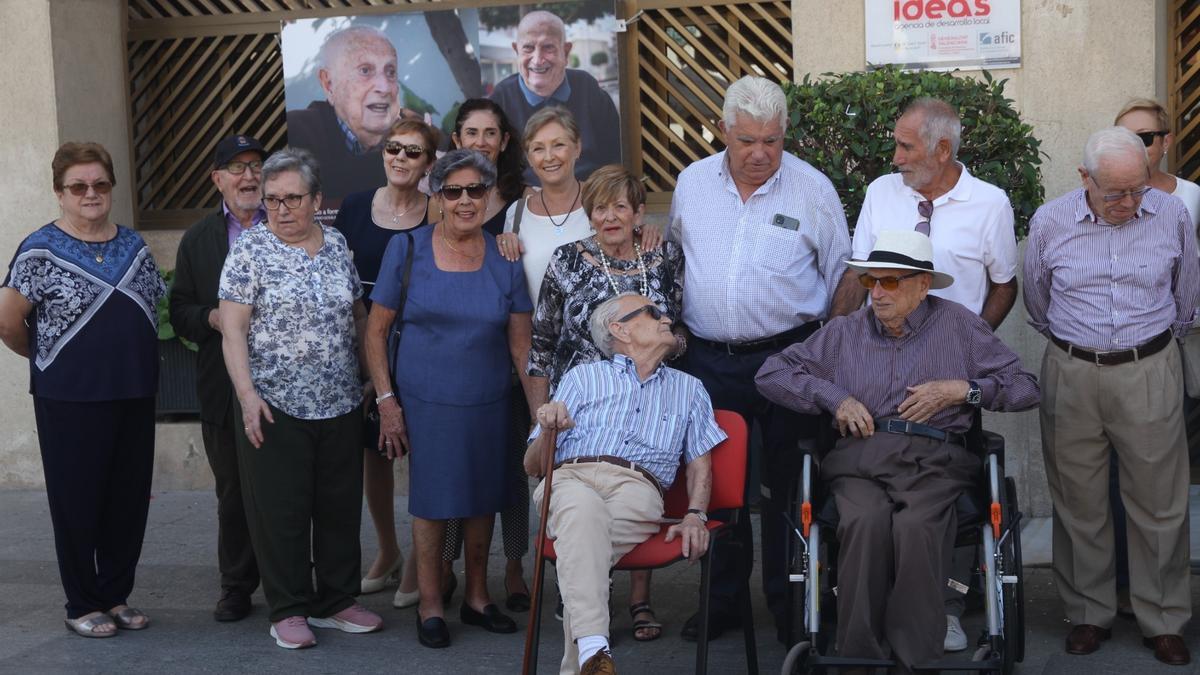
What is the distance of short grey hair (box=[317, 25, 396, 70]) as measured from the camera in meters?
8.68

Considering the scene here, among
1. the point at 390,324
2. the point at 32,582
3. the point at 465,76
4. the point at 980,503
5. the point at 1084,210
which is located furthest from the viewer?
the point at 465,76

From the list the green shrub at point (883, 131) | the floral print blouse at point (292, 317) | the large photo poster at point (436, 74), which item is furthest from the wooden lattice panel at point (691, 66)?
the floral print blouse at point (292, 317)

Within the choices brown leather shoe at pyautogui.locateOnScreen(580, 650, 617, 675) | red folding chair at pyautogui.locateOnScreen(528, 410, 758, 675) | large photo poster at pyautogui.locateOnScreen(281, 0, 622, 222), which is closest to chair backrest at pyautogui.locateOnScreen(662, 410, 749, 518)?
red folding chair at pyautogui.locateOnScreen(528, 410, 758, 675)

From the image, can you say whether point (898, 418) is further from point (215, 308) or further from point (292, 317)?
point (215, 308)

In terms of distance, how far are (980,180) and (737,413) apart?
1.26 metres

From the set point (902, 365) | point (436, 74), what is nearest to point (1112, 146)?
point (902, 365)

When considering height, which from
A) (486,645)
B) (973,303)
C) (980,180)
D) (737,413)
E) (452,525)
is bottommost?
(486,645)

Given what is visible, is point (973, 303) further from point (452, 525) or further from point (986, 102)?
point (452, 525)

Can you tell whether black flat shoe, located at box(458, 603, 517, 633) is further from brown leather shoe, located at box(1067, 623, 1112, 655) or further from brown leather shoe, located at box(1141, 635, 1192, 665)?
brown leather shoe, located at box(1141, 635, 1192, 665)

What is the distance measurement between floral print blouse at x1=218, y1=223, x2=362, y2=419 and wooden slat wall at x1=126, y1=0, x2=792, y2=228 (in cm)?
322

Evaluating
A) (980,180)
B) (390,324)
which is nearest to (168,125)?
(390,324)

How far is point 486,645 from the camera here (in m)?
5.69

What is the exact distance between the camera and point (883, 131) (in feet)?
19.3

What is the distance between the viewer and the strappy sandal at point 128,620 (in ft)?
19.7
